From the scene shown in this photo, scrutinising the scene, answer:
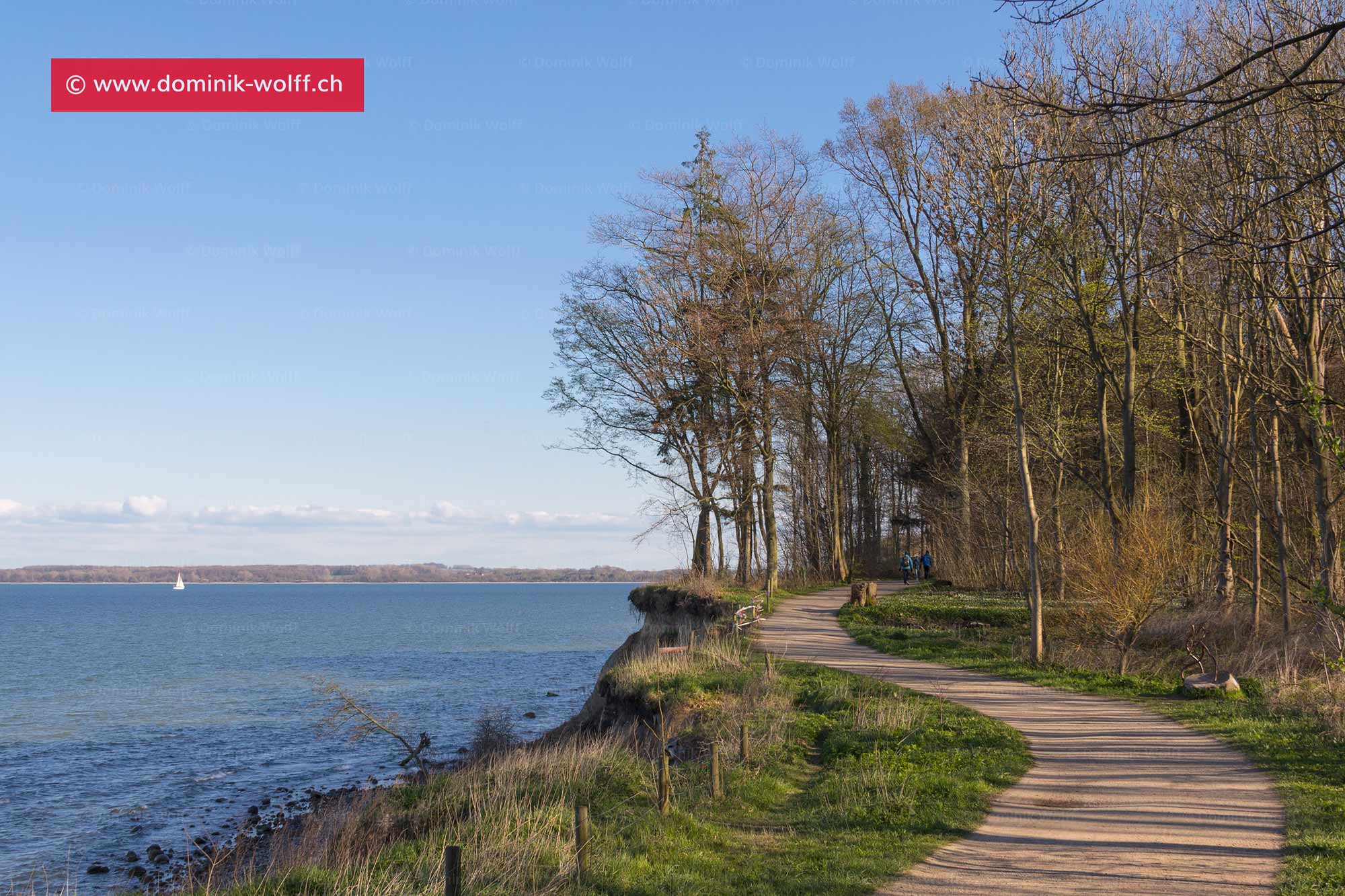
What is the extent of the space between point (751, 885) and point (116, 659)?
55.4m

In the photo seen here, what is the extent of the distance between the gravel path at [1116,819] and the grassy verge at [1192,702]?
223 mm

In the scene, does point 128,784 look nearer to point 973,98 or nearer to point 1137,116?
point 973,98

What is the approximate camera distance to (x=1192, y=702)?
14.3 m

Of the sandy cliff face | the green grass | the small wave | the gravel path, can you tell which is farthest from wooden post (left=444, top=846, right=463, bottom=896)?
the small wave

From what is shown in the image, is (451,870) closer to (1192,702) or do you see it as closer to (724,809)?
(724,809)

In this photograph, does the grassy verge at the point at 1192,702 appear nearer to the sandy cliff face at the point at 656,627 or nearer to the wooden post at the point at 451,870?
the sandy cliff face at the point at 656,627

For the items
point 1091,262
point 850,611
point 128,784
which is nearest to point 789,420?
point 850,611

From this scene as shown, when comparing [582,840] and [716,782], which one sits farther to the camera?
[716,782]

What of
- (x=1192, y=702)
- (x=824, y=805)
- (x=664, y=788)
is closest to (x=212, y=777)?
(x=664, y=788)

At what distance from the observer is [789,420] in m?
41.2

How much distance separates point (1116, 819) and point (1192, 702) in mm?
6402

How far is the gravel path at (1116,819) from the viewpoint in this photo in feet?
24.4

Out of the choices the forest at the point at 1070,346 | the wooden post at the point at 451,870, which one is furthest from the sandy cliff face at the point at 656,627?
the wooden post at the point at 451,870

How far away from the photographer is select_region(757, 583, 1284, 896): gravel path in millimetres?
7438
